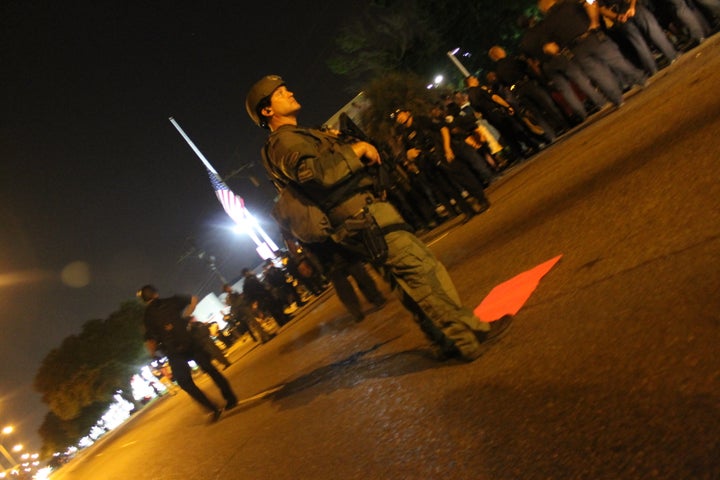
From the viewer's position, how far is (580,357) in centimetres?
237

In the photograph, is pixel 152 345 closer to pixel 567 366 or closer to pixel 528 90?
pixel 567 366

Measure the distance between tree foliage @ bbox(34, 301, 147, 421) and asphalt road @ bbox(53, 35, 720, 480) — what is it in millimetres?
37526

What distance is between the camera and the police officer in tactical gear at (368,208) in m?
2.98

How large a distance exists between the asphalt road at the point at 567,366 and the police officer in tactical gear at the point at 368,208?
0.25 meters

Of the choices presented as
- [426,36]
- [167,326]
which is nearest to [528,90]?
[167,326]

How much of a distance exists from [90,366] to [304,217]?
42720mm

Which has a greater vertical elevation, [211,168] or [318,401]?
[211,168]

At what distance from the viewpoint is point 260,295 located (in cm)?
1416

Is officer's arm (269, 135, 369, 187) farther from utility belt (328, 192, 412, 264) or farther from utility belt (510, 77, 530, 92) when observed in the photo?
utility belt (510, 77, 530, 92)

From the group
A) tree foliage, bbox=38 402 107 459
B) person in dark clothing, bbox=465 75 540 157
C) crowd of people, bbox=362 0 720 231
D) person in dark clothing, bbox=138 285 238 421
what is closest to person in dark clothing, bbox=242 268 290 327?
crowd of people, bbox=362 0 720 231

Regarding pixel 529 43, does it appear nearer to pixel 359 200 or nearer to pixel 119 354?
pixel 359 200

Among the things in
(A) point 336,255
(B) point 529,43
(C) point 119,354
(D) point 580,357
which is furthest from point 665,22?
(C) point 119,354

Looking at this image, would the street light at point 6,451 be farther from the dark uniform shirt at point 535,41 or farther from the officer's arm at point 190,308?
the dark uniform shirt at point 535,41

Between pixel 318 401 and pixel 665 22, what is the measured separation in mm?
7710
